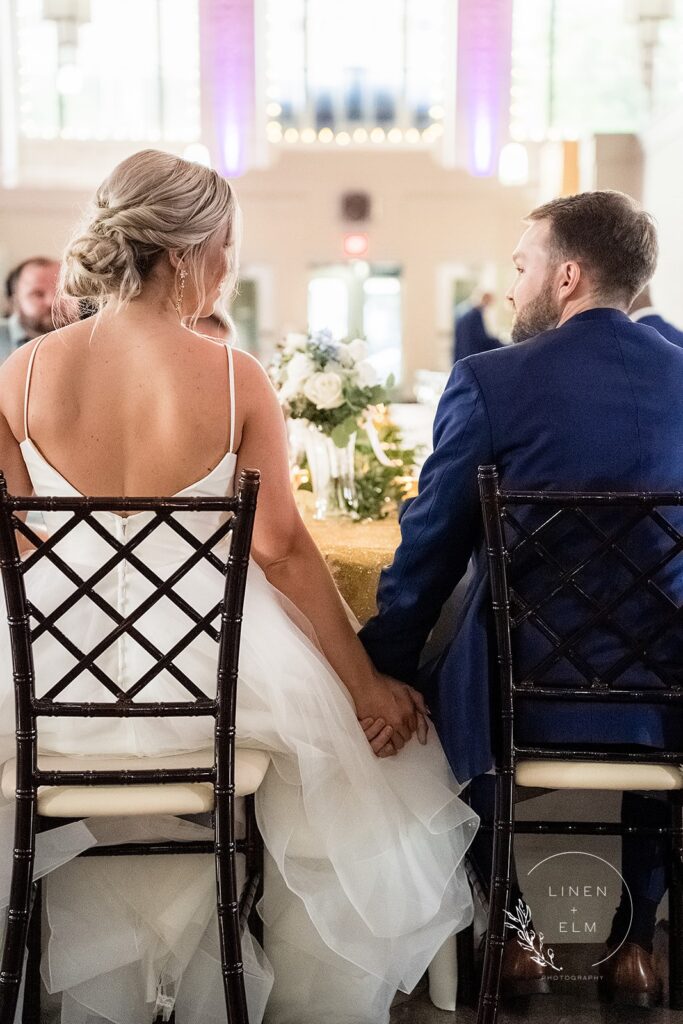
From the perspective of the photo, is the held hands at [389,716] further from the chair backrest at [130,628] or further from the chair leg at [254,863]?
the chair backrest at [130,628]

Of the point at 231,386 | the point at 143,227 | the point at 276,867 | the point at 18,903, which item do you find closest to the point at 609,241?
the point at 231,386

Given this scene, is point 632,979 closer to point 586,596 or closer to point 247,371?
point 586,596

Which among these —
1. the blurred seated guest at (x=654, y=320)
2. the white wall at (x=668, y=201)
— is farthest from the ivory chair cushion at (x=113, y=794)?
the white wall at (x=668, y=201)

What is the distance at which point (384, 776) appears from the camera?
2086mm

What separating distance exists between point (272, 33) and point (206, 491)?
1614 cm

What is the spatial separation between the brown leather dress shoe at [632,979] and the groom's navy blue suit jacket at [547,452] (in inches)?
20.0

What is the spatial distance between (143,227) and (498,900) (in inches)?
53.0

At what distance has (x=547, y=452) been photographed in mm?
2080

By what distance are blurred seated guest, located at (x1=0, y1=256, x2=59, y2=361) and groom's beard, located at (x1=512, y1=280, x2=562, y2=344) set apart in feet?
10.9

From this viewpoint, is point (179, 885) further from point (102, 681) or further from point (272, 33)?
point (272, 33)

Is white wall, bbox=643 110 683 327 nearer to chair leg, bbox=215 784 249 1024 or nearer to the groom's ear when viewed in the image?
the groom's ear

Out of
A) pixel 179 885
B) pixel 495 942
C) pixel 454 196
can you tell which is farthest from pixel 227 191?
pixel 454 196

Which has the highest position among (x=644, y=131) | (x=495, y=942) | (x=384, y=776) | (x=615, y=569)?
(x=644, y=131)

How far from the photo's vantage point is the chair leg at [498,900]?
6.34 ft
